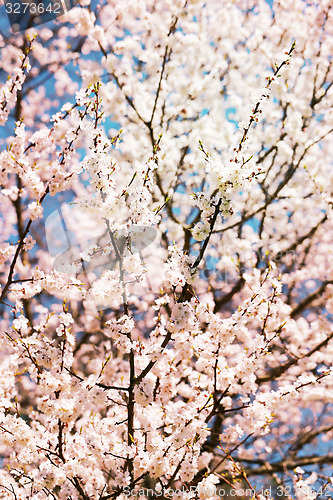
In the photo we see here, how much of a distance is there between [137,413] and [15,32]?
7.58 metres

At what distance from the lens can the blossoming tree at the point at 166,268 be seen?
2797 millimetres

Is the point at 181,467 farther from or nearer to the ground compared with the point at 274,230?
nearer to the ground

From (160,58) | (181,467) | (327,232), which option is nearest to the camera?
(181,467)

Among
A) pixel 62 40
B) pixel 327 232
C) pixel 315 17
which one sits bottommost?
pixel 327 232

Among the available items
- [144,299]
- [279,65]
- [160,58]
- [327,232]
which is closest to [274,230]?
[327,232]

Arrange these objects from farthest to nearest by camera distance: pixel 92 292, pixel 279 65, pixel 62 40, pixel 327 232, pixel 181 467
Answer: pixel 62 40 → pixel 327 232 → pixel 181 467 → pixel 92 292 → pixel 279 65

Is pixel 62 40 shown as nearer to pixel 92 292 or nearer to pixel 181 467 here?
pixel 92 292

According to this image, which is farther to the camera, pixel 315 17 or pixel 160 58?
pixel 315 17

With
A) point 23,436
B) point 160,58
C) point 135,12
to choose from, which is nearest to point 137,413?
point 23,436

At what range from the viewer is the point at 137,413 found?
10.5 feet

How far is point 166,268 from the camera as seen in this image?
2744 mm

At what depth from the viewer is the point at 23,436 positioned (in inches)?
115

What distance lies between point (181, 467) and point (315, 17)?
8635 millimetres

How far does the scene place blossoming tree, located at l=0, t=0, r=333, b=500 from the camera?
280 cm
